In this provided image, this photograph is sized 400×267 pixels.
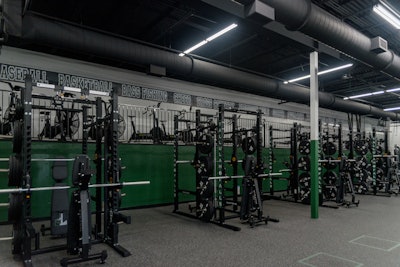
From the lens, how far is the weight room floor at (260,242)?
11.9 ft

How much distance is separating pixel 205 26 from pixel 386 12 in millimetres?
3966

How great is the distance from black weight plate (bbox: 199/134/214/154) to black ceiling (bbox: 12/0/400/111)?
222cm

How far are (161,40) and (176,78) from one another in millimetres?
2438

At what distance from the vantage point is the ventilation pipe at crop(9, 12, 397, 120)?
5453 millimetres

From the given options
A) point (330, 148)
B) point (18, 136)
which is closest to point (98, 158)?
point (18, 136)

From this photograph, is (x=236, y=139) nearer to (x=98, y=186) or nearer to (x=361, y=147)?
(x=98, y=186)

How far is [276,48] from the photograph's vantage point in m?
8.84

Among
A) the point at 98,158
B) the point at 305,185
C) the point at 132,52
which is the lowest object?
the point at 305,185

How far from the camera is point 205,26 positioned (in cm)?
738

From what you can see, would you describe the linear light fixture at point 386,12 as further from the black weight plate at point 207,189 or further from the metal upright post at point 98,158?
the metal upright post at point 98,158

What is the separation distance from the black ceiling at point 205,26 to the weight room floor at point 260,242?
12.2 feet

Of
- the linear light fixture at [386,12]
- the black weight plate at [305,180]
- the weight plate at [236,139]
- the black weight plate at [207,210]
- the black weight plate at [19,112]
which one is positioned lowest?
the black weight plate at [207,210]

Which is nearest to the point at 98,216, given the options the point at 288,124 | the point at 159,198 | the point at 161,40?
the point at 159,198


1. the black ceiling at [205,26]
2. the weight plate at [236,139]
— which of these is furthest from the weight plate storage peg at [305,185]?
the black ceiling at [205,26]
